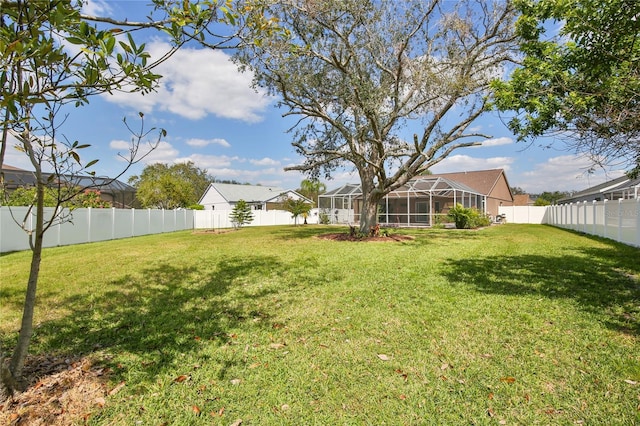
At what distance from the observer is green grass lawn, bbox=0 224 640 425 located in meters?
2.51

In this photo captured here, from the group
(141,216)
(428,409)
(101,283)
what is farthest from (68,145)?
(141,216)

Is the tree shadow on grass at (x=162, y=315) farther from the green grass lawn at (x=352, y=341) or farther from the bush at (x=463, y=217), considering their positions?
the bush at (x=463, y=217)

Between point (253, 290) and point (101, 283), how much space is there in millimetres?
3009

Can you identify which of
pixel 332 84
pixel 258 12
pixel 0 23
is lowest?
pixel 0 23

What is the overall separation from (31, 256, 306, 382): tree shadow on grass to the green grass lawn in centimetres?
3

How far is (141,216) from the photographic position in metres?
18.8

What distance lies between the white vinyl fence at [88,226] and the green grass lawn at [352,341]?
228 inches

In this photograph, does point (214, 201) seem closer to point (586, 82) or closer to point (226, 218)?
point (226, 218)

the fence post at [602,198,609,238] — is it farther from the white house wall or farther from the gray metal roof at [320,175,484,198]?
the white house wall

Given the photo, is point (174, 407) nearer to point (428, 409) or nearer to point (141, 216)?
point (428, 409)

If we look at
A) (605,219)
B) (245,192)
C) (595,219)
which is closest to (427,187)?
(595,219)

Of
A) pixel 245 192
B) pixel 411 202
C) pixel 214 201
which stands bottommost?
pixel 411 202

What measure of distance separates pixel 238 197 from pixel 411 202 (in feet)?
67.4

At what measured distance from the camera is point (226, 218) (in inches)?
1111
